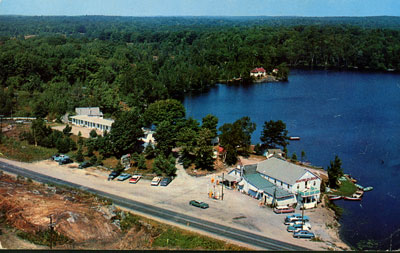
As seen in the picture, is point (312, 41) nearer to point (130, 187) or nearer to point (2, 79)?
point (2, 79)

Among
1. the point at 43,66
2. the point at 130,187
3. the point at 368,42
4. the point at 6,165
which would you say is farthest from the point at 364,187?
the point at 368,42

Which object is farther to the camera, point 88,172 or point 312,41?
point 312,41

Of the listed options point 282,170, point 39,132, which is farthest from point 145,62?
point 282,170

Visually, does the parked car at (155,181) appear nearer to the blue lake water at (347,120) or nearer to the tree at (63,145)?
the tree at (63,145)

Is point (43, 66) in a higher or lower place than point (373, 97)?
higher

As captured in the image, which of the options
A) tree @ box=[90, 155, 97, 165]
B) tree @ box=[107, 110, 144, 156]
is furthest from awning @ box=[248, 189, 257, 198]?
tree @ box=[90, 155, 97, 165]

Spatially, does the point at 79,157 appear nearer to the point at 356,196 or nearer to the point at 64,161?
the point at 64,161

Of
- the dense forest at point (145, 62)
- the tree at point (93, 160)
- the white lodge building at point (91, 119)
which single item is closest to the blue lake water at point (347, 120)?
the dense forest at point (145, 62)
